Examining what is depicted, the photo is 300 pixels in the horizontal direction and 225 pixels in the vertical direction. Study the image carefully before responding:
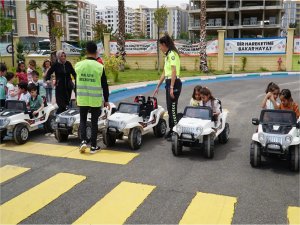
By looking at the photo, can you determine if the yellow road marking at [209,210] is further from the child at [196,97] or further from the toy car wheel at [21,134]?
the toy car wheel at [21,134]

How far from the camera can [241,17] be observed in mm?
67562

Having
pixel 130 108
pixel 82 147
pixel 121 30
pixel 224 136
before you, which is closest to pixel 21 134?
pixel 82 147

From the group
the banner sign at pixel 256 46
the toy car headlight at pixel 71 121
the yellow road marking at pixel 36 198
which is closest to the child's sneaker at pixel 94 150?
the toy car headlight at pixel 71 121

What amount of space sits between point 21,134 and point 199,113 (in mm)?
3753

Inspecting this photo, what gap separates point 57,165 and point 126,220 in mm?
2443

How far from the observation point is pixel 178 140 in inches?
257

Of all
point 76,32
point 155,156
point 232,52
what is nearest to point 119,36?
point 232,52

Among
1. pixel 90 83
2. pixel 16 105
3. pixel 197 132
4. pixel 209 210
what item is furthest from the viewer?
pixel 16 105

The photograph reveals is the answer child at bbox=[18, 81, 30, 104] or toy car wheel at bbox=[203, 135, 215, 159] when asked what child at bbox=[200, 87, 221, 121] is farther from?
child at bbox=[18, 81, 30, 104]

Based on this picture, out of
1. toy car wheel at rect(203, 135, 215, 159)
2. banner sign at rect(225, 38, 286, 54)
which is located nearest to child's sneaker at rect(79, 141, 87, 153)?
toy car wheel at rect(203, 135, 215, 159)

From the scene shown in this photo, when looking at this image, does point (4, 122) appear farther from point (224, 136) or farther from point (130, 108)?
point (224, 136)

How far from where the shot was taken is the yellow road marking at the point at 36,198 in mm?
4395

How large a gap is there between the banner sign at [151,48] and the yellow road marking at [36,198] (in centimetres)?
2173

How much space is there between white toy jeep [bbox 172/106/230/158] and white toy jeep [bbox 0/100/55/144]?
3304 mm
